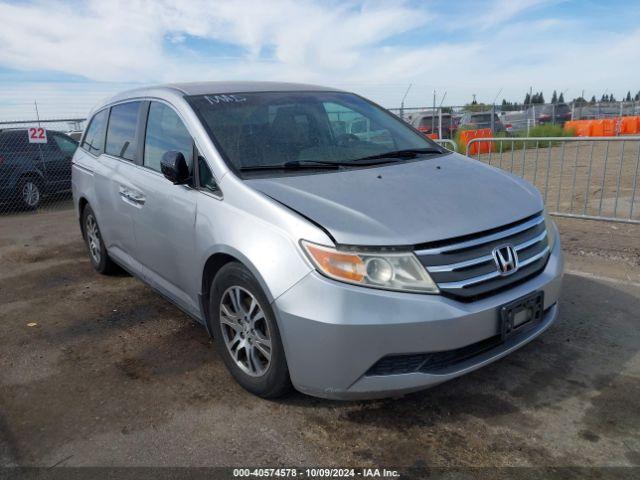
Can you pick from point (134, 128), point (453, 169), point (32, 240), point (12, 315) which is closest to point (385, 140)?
point (453, 169)

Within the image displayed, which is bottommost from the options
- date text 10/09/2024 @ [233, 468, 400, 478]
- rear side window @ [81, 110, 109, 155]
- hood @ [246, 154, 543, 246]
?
date text 10/09/2024 @ [233, 468, 400, 478]

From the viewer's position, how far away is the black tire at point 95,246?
5148mm

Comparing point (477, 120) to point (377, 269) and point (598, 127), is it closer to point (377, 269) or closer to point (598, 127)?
point (598, 127)

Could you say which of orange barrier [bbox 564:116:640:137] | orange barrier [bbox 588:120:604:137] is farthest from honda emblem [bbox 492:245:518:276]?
orange barrier [bbox 588:120:604:137]

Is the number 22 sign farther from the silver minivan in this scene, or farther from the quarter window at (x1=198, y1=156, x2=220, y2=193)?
the quarter window at (x1=198, y1=156, x2=220, y2=193)

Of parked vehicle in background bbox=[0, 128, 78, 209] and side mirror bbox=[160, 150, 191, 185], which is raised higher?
side mirror bbox=[160, 150, 191, 185]

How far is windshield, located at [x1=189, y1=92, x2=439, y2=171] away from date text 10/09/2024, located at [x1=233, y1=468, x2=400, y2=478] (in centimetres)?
163

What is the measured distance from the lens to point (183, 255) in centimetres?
337

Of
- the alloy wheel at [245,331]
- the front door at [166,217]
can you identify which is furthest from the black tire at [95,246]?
the alloy wheel at [245,331]

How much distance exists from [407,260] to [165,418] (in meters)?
1.56

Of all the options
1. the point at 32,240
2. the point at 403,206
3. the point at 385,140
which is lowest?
the point at 32,240

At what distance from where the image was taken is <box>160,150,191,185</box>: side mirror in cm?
320

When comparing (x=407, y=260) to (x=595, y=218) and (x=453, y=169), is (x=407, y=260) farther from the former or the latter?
(x=595, y=218)

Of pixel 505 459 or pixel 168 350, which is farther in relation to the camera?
pixel 168 350
